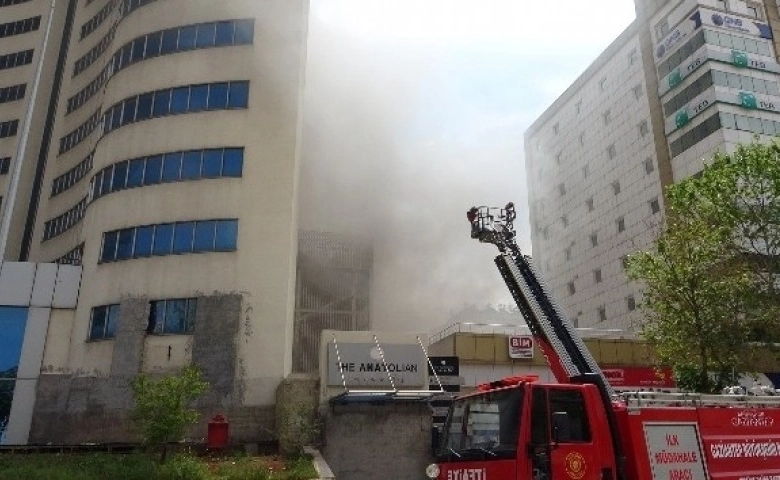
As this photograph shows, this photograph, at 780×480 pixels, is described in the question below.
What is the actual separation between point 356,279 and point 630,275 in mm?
13151

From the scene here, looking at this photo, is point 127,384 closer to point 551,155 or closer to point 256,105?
point 256,105

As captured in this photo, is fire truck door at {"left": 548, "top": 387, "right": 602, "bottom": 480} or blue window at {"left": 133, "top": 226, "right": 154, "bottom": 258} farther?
blue window at {"left": 133, "top": 226, "right": 154, "bottom": 258}

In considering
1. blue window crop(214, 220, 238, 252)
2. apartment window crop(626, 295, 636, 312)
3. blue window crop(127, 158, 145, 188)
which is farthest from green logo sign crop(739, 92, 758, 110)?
blue window crop(127, 158, 145, 188)

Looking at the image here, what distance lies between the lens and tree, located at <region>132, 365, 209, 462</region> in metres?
12.7

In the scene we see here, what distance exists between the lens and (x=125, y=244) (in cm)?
2077

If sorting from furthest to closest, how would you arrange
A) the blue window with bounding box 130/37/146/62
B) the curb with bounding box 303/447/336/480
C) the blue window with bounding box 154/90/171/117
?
the blue window with bounding box 130/37/146/62
the blue window with bounding box 154/90/171/117
the curb with bounding box 303/447/336/480

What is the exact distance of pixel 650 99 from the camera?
38.0m

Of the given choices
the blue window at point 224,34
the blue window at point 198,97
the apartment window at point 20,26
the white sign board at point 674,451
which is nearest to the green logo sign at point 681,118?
the blue window at point 224,34

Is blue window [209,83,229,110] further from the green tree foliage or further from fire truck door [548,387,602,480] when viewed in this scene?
fire truck door [548,387,602,480]

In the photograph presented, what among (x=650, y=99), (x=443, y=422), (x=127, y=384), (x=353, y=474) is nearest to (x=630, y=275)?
(x=353, y=474)

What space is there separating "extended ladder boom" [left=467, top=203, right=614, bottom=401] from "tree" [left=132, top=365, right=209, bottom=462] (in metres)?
7.95

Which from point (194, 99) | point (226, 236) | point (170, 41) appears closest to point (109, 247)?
point (226, 236)

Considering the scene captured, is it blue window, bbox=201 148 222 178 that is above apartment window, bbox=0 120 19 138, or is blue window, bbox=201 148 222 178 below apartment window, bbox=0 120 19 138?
below

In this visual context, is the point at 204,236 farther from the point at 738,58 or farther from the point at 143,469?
the point at 738,58
